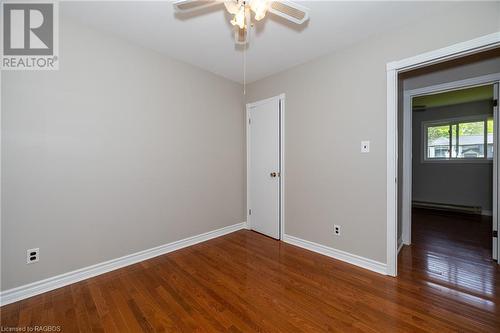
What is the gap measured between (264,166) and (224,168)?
2.15 ft

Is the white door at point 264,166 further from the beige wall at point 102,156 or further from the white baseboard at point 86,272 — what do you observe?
the white baseboard at point 86,272

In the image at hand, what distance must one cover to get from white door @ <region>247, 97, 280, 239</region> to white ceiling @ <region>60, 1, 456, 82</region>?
2.72 ft

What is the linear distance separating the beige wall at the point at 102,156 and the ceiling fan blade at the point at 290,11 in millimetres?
1781

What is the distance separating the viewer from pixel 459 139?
4855 mm

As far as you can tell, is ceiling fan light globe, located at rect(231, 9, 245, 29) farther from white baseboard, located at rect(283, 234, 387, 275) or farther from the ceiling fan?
white baseboard, located at rect(283, 234, 387, 275)

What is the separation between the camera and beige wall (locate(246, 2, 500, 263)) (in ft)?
6.24

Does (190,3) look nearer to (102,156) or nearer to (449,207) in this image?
(102,156)

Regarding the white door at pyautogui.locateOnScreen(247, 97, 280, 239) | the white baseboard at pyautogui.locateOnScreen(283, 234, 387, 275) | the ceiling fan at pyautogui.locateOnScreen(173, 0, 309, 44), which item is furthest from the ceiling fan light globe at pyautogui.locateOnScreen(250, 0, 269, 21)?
the white baseboard at pyautogui.locateOnScreen(283, 234, 387, 275)

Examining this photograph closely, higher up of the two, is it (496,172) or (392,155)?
(392,155)

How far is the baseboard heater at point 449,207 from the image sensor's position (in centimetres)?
451

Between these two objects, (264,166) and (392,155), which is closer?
(392,155)

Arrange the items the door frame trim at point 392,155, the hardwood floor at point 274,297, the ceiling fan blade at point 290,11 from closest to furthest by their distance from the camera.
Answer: the ceiling fan blade at point 290,11
the hardwood floor at point 274,297
the door frame trim at point 392,155

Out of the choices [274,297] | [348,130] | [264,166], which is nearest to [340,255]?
[274,297]

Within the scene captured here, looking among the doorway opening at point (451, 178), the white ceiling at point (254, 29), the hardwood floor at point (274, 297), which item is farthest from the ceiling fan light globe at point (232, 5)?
the doorway opening at point (451, 178)
